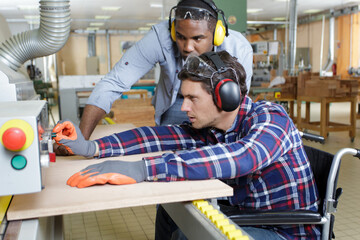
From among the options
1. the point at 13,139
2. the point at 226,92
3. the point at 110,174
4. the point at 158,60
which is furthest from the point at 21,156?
the point at 158,60

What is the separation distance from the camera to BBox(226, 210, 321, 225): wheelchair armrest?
1.06 meters

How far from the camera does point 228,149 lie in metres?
1.00

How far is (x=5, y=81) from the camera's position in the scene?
119 cm

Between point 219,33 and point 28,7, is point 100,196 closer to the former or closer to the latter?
point 219,33

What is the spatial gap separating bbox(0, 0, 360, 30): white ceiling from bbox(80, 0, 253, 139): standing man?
318 inches

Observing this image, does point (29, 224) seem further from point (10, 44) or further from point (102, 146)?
point (10, 44)

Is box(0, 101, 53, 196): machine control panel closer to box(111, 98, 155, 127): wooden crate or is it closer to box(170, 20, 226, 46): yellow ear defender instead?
box(170, 20, 226, 46): yellow ear defender

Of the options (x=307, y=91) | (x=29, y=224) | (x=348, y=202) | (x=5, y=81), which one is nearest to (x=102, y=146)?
(x=5, y=81)

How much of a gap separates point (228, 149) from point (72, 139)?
47 centimetres

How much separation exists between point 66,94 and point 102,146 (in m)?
4.06

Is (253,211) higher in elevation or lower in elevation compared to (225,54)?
lower

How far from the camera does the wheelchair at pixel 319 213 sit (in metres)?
1.06

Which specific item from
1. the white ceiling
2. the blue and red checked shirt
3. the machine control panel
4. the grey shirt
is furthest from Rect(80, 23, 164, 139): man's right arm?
the white ceiling

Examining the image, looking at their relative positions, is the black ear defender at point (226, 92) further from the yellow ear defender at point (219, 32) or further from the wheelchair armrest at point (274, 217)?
the yellow ear defender at point (219, 32)
